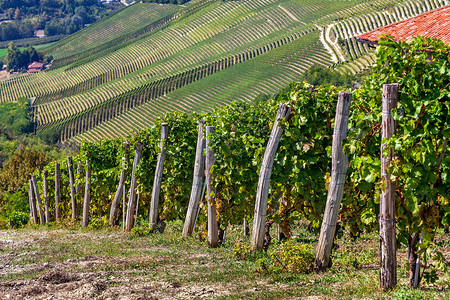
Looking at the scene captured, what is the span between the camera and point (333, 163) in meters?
5.45

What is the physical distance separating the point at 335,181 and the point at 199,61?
95197 mm

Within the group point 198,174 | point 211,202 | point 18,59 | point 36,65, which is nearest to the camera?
point 211,202

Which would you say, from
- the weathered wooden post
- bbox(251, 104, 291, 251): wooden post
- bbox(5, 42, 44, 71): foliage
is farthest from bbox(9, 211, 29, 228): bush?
bbox(5, 42, 44, 71): foliage

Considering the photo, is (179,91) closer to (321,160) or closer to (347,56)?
(347,56)

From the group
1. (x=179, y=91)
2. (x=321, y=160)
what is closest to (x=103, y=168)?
(x=321, y=160)

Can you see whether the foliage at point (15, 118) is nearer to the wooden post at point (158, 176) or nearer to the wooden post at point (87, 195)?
the wooden post at point (87, 195)

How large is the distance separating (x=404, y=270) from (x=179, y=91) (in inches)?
2896

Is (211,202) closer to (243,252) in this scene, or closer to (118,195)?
(243,252)

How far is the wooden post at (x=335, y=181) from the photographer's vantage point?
5301 mm

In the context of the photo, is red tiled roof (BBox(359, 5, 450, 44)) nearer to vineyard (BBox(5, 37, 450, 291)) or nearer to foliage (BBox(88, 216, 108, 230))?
vineyard (BBox(5, 37, 450, 291))

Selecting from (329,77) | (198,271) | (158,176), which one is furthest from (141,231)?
(329,77)

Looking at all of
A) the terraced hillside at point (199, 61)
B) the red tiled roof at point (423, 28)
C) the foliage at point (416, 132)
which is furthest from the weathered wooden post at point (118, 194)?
the terraced hillside at point (199, 61)

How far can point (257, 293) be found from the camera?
492 cm

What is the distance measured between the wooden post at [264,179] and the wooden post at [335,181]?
3.22 feet
